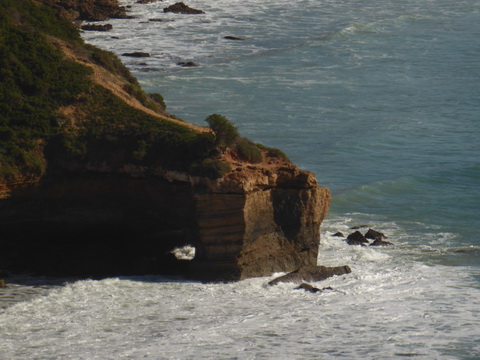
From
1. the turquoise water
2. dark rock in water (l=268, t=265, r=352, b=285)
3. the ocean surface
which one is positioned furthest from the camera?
the turquoise water

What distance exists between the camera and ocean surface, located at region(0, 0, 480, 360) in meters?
17.6

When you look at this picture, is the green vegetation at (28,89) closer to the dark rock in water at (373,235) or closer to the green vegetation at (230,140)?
the green vegetation at (230,140)

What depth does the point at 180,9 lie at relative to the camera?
67.2 m

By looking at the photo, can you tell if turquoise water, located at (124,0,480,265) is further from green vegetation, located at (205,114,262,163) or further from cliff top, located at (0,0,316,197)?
cliff top, located at (0,0,316,197)

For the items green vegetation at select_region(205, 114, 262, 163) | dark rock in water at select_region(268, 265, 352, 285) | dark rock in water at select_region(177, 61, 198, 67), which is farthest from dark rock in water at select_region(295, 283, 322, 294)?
dark rock in water at select_region(177, 61, 198, 67)

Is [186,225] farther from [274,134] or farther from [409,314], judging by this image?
[274,134]

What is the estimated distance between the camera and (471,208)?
28.6 meters

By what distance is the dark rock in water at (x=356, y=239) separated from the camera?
24.4m

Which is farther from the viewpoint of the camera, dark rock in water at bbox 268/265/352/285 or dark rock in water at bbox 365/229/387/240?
dark rock in water at bbox 365/229/387/240

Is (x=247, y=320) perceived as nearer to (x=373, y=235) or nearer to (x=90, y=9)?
(x=373, y=235)

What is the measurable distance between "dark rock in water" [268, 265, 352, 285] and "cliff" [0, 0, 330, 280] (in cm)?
35

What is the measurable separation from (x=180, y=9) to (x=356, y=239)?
45040 mm

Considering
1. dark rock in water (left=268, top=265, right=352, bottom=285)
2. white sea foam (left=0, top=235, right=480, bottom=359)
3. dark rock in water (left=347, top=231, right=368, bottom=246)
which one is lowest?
white sea foam (left=0, top=235, right=480, bottom=359)

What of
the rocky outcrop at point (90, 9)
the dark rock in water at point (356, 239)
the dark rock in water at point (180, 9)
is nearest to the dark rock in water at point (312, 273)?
the dark rock in water at point (356, 239)
